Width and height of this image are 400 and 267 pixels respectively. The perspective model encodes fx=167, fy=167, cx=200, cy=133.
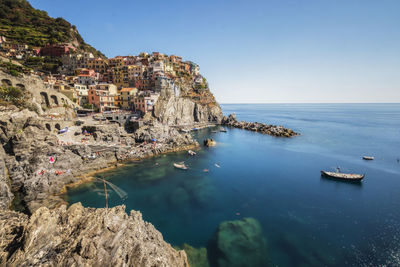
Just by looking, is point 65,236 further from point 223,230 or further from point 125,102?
point 125,102

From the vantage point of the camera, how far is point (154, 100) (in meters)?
64.1

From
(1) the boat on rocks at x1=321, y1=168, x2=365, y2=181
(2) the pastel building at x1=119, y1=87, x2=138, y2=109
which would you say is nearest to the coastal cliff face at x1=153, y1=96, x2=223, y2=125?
(2) the pastel building at x1=119, y1=87, x2=138, y2=109

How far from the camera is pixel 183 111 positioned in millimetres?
79688

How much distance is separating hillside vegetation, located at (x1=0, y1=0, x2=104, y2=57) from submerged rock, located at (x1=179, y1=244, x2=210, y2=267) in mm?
107058

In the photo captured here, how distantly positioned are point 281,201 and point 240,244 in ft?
39.5

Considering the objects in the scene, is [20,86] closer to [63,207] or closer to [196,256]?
[63,207]

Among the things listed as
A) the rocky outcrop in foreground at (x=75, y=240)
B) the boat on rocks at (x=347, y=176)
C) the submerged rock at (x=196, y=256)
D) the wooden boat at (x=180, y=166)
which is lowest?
the submerged rock at (x=196, y=256)

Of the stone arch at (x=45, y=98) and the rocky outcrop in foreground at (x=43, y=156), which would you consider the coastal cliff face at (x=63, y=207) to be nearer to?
the rocky outcrop in foreground at (x=43, y=156)

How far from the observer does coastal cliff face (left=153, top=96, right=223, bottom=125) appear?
66375 mm

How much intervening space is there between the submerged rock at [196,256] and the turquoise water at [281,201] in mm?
770

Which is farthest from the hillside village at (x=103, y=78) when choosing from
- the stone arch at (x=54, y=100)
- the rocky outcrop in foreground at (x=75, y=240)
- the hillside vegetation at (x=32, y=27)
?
the rocky outcrop in foreground at (x=75, y=240)

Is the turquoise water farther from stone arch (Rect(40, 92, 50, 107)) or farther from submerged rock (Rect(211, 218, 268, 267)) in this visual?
stone arch (Rect(40, 92, 50, 107))

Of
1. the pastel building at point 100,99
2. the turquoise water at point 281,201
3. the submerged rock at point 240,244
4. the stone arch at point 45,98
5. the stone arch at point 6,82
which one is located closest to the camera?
the submerged rock at point 240,244

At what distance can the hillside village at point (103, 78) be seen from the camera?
56031 mm
